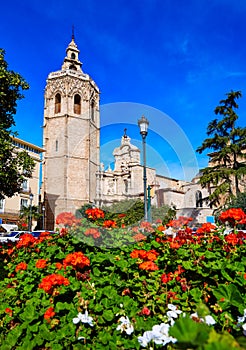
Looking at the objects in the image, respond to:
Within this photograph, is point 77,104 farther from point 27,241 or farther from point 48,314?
point 48,314

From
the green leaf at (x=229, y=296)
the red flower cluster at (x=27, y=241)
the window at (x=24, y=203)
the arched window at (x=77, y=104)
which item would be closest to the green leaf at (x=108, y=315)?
the green leaf at (x=229, y=296)

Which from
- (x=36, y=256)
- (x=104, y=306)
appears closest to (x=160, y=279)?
(x=104, y=306)

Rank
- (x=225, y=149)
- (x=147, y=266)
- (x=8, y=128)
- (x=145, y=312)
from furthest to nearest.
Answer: (x=225, y=149) → (x=8, y=128) → (x=147, y=266) → (x=145, y=312)

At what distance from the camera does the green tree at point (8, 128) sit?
11.5m

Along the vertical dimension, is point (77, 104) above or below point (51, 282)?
above

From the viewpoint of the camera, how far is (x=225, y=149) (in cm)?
2361

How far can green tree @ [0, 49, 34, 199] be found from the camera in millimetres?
11500

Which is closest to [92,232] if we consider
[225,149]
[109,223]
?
[109,223]

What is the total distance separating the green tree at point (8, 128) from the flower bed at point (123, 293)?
8.32m

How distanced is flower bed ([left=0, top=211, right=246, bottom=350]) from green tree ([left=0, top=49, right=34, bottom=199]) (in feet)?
27.3

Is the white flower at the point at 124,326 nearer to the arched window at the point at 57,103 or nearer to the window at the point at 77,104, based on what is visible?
the window at the point at 77,104

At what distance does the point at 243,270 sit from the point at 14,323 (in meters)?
2.47

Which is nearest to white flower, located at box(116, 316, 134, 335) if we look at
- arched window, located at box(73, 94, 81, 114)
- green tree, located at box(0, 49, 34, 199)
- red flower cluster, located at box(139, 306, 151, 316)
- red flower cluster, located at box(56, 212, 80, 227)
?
red flower cluster, located at box(139, 306, 151, 316)

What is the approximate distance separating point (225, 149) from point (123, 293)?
74.0ft
